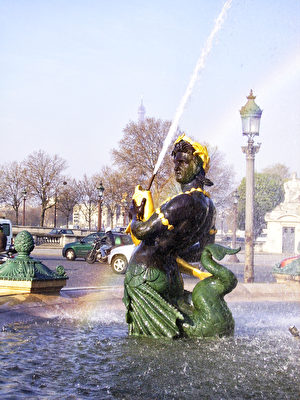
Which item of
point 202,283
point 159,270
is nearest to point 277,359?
point 202,283

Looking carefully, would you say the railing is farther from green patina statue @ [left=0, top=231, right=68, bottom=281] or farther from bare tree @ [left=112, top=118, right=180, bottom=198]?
green patina statue @ [left=0, top=231, right=68, bottom=281]

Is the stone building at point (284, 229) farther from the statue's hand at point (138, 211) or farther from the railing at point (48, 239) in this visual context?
the statue's hand at point (138, 211)

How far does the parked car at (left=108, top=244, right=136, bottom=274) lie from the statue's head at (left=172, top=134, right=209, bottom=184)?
1422cm

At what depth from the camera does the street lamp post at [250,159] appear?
1484 cm

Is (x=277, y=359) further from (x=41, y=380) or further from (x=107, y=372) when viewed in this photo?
(x=41, y=380)

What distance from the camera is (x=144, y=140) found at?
150 ft

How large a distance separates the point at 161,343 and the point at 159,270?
2.35 feet

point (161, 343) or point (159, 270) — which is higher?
point (159, 270)

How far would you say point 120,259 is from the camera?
20453 millimetres

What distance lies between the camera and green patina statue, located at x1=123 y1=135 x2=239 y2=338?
5.81 metres

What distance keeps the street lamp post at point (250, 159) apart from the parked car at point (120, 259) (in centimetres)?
554

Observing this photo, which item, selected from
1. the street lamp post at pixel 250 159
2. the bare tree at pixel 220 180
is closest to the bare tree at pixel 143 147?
the bare tree at pixel 220 180

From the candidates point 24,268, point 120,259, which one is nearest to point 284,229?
point 120,259

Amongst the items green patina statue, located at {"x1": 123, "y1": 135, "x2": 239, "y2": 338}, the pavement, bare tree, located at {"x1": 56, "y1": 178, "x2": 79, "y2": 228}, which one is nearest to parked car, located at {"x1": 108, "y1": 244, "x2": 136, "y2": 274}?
the pavement
